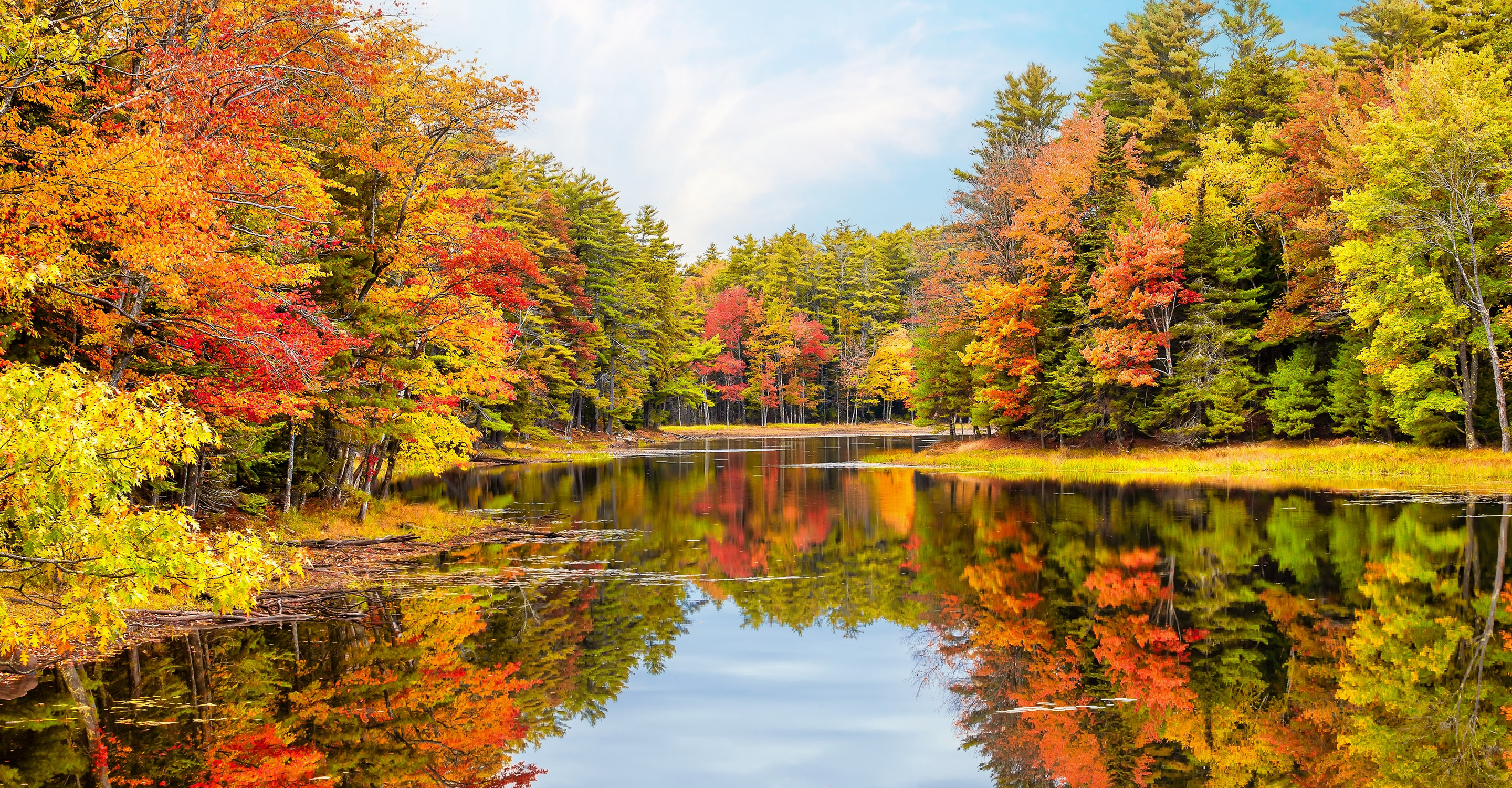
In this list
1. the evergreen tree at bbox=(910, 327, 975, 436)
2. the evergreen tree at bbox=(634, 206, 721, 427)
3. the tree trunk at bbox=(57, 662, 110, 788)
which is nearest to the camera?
the tree trunk at bbox=(57, 662, 110, 788)

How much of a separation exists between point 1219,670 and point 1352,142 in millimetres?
32094

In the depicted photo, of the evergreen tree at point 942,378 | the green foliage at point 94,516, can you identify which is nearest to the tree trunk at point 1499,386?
the evergreen tree at point 942,378

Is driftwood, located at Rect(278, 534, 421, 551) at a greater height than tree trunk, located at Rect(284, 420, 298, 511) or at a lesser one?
lesser

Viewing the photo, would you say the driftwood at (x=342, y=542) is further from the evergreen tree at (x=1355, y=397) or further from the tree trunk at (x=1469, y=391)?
the evergreen tree at (x=1355, y=397)

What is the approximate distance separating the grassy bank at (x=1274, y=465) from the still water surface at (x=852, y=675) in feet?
36.3

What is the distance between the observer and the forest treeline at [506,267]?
1034 centimetres

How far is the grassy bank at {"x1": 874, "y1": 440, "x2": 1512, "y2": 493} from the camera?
28172 mm

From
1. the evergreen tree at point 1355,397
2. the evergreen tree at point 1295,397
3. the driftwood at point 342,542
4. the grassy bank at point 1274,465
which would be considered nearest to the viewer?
the driftwood at point 342,542

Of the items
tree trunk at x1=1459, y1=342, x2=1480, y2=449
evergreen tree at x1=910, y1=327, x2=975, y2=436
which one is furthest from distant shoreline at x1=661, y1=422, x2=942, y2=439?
tree trunk at x1=1459, y1=342, x2=1480, y2=449

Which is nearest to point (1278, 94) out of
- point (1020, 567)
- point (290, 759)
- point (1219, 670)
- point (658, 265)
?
point (658, 265)

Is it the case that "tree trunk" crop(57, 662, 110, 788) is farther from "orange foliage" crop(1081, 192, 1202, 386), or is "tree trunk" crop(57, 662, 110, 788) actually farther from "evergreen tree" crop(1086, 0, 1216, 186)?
"evergreen tree" crop(1086, 0, 1216, 186)

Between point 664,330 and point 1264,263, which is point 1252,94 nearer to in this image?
point 1264,263

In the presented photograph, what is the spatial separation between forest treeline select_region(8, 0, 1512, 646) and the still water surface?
1701 mm

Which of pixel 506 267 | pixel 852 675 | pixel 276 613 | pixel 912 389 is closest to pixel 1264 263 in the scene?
pixel 912 389
